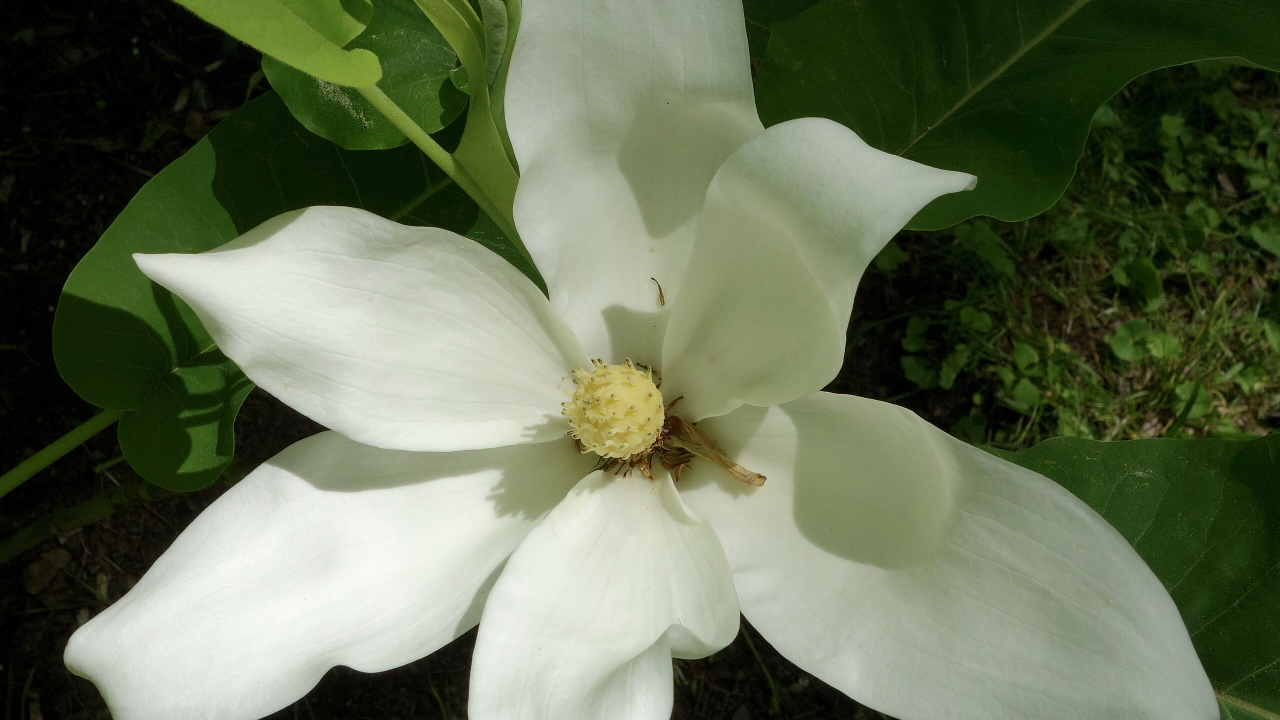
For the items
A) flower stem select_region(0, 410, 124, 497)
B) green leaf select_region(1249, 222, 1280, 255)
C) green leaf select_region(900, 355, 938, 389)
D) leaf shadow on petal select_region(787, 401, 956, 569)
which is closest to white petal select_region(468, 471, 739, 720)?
leaf shadow on petal select_region(787, 401, 956, 569)

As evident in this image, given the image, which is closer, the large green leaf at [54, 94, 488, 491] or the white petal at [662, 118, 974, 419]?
the white petal at [662, 118, 974, 419]

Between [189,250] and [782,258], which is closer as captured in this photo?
[782,258]

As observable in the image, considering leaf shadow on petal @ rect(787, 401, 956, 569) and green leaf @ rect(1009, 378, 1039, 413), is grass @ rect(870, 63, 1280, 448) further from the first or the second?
leaf shadow on petal @ rect(787, 401, 956, 569)

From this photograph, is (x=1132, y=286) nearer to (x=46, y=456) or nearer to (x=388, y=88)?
(x=388, y=88)

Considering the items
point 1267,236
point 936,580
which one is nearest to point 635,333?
point 936,580

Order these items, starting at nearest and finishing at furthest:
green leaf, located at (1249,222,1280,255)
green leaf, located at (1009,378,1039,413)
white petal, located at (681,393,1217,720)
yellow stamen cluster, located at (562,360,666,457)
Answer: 1. white petal, located at (681,393,1217,720)
2. yellow stamen cluster, located at (562,360,666,457)
3. green leaf, located at (1009,378,1039,413)
4. green leaf, located at (1249,222,1280,255)

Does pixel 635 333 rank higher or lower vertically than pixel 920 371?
higher

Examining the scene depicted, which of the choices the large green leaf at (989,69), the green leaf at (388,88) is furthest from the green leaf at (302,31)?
the large green leaf at (989,69)

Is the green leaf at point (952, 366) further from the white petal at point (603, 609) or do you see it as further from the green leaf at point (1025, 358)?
the white petal at point (603, 609)

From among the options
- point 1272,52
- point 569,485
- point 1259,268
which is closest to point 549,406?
point 569,485
